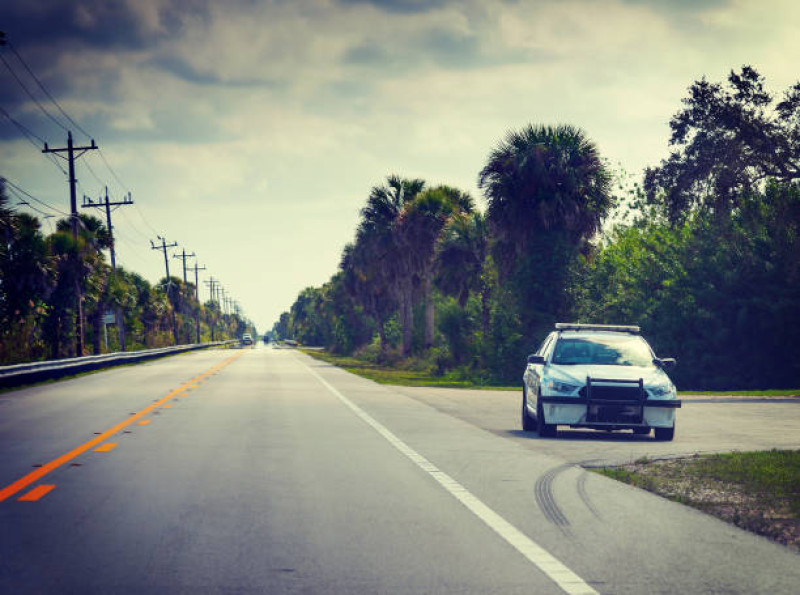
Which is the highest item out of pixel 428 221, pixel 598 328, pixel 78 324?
pixel 428 221

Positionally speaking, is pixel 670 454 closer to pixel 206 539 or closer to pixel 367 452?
pixel 367 452

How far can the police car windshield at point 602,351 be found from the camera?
1528 centimetres

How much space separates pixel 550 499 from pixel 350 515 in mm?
1997

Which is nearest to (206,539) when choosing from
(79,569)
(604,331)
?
(79,569)

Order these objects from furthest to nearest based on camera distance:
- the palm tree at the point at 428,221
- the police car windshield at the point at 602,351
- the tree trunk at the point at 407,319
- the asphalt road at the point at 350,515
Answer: the tree trunk at the point at 407,319 → the palm tree at the point at 428,221 → the police car windshield at the point at 602,351 → the asphalt road at the point at 350,515

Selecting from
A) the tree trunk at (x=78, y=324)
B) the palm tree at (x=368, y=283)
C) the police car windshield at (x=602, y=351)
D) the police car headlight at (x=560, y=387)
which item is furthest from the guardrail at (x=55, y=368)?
the police car headlight at (x=560, y=387)

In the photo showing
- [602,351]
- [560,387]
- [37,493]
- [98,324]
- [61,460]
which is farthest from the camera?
[98,324]

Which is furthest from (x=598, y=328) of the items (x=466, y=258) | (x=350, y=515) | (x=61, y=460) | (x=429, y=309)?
(x=429, y=309)

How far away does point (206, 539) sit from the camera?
23.0 feet

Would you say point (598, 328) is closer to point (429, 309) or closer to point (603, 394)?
point (603, 394)

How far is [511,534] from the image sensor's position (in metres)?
7.23

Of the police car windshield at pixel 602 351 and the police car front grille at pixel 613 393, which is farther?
the police car windshield at pixel 602 351

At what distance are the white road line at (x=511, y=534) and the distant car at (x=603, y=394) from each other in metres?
2.77

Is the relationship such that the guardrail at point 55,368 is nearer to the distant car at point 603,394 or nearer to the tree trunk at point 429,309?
the tree trunk at point 429,309
